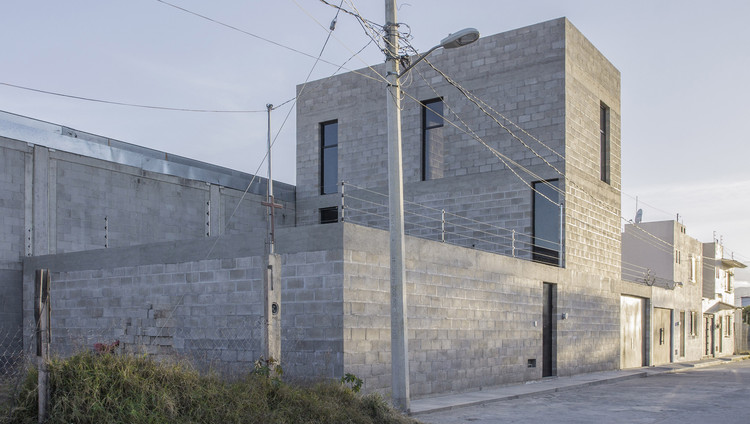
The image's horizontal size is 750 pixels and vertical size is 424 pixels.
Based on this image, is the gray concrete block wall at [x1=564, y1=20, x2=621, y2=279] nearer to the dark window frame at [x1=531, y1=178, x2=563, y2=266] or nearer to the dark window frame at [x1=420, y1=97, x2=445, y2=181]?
the dark window frame at [x1=531, y1=178, x2=563, y2=266]

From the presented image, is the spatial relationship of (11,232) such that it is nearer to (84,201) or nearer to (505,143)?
(84,201)

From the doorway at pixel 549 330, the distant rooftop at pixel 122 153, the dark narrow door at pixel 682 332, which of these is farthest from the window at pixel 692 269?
the distant rooftop at pixel 122 153

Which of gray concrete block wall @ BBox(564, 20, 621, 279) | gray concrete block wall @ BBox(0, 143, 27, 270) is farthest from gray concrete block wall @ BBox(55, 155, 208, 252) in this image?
gray concrete block wall @ BBox(564, 20, 621, 279)

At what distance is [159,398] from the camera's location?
8711 mm

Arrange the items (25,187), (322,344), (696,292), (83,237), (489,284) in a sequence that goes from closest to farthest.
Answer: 1. (322,344)
2. (489,284)
3. (25,187)
4. (83,237)
5. (696,292)

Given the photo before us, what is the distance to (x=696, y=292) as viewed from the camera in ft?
128

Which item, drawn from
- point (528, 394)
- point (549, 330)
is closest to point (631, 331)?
point (549, 330)

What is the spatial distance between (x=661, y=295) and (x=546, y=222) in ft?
40.1

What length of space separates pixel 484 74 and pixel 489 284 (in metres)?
8.48

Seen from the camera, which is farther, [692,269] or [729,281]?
[729,281]

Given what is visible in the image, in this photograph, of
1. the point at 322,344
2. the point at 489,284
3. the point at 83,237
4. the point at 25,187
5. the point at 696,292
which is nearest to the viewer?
the point at 322,344

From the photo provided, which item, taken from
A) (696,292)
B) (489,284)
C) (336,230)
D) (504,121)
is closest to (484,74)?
(504,121)

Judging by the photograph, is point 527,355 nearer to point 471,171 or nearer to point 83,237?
point 471,171

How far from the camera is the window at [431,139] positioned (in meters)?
23.8
